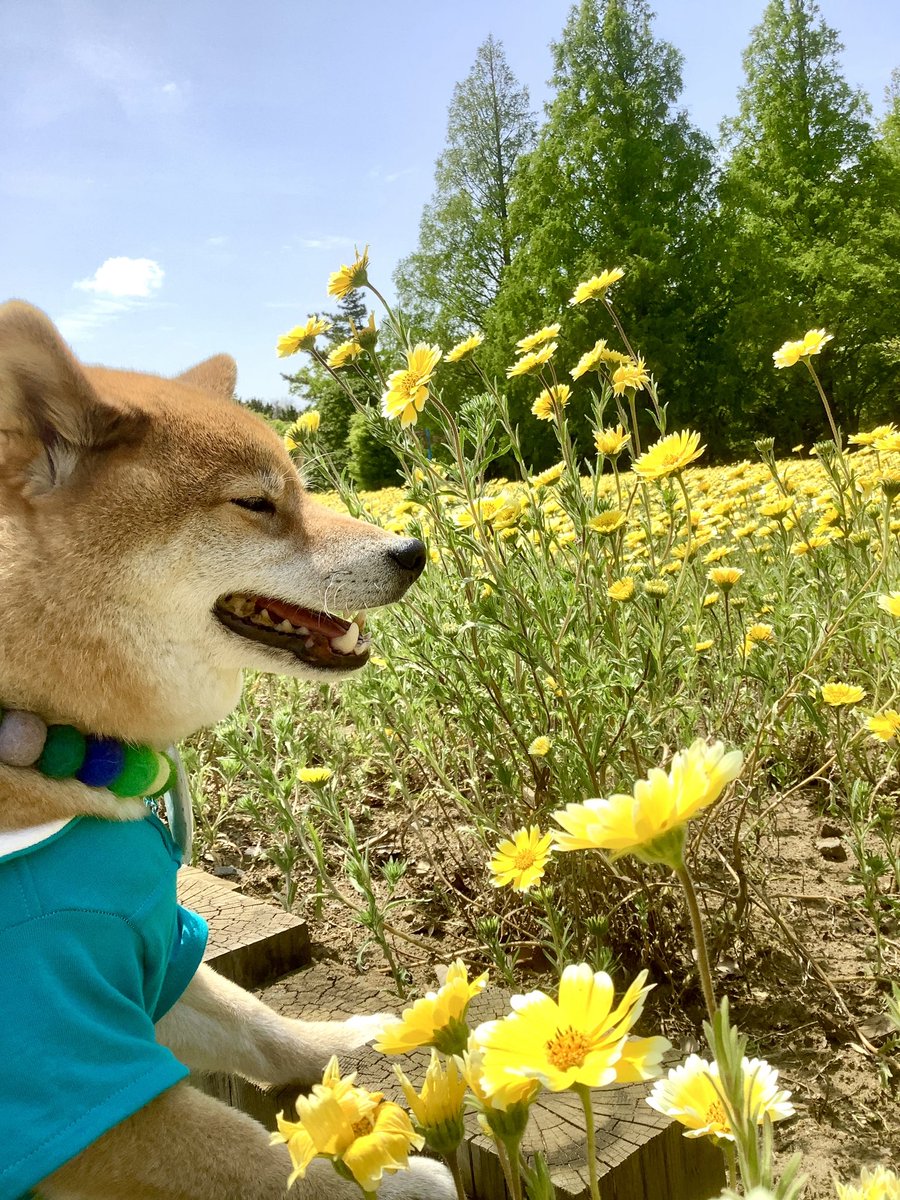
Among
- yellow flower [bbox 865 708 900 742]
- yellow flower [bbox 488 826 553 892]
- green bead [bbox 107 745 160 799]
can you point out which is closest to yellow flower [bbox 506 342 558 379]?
yellow flower [bbox 865 708 900 742]

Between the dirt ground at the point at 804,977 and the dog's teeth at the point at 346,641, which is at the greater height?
the dog's teeth at the point at 346,641

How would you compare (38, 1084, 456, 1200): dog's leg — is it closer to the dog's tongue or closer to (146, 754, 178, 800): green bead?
(146, 754, 178, 800): green bead

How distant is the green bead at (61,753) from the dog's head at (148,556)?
0.03 m

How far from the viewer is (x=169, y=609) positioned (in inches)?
65.7

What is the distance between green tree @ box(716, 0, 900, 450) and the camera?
2223 centimetres

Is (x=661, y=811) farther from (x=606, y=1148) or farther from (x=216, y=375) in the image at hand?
(x=216, y=375)

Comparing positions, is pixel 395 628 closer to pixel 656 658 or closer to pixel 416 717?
pixel 416 717

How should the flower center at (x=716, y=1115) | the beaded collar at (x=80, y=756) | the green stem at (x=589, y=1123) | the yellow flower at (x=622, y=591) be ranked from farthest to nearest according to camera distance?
the yellow flower at (x=622, y=591)
the beaded collar at (x=80, y=756)
the flower center at (x=716, y=1115)
the green stem at (x=589, y=1123)

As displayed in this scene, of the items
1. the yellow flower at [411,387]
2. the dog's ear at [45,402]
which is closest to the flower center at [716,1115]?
the dog's ear at [45,402]

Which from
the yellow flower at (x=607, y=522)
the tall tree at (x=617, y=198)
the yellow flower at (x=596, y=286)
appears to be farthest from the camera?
the tall tree at (x=617, y=198)

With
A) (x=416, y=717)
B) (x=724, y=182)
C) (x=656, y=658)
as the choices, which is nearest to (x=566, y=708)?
(x=656, y=658)

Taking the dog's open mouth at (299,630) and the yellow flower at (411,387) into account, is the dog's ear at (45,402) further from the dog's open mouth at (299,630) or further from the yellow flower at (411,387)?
the yellow flower at (411,387)

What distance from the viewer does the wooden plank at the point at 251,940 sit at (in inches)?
86.4

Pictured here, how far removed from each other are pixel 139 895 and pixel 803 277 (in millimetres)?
24520
